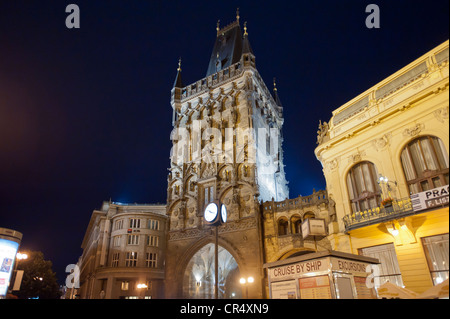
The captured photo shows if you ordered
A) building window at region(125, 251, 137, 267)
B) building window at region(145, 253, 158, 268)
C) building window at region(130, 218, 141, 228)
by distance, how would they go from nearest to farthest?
building window at region(125, 251, 137, 267)
building window at region(145, 253, 158, 268)
building window at region(130, 218, 141, 228)

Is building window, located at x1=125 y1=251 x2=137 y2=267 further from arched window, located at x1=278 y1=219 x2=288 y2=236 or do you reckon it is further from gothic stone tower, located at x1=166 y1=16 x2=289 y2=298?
arched window, located at x1=278 y1=219 x2=288 y2=236

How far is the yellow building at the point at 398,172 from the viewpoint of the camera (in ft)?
40.7

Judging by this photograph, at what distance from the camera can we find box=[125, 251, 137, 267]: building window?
4200 cm

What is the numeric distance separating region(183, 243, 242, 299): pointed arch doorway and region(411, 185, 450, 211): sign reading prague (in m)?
25.8

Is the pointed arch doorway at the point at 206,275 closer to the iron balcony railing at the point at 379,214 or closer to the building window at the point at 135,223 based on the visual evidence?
the building window at the point at 135,223

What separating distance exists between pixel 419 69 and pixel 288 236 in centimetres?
1933

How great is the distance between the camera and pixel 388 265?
16.7 m

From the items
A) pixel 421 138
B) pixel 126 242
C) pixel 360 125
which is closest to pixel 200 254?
pixel 126 242

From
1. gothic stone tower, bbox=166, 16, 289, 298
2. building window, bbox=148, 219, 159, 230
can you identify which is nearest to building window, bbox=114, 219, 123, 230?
building window, bbox=148, 219, 159, 230

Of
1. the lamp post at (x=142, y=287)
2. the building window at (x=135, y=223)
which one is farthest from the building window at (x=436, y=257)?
the building window at (x=135, y=223)

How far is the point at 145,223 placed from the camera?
44.4 meters

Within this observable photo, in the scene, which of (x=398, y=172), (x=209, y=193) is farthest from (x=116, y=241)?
(x=398, y=172)

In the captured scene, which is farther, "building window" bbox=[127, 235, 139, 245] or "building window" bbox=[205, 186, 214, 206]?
"building window" bbox=[127, 235, 139, 245]
